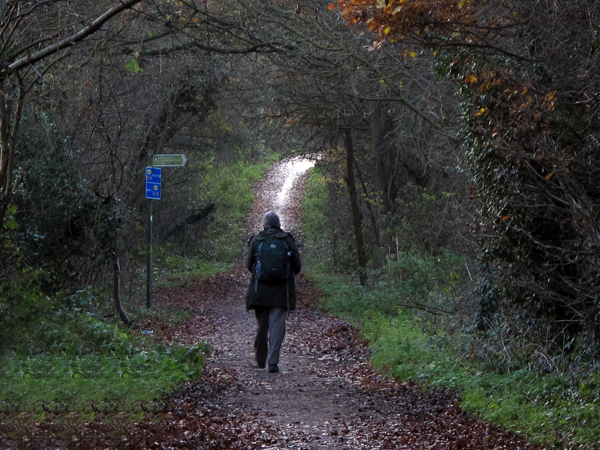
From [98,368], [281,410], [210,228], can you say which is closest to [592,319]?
[281,410]

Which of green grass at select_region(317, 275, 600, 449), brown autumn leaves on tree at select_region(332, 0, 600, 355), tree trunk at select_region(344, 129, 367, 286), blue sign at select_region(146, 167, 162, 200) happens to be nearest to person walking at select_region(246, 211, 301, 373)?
green grass at select_region(317, 275, 600, 449)

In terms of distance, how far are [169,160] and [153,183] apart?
25.8 inches

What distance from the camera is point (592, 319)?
7.43m

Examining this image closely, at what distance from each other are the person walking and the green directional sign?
5.16m

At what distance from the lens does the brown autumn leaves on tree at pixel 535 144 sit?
7539 mm

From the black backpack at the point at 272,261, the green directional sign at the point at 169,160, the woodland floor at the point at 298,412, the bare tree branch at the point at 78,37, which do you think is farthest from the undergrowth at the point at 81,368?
the green directional sign at the point at 169,160

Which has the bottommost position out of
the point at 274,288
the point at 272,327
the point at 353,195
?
the point at 272,327

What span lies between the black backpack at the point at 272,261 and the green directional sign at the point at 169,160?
5388 millimetres

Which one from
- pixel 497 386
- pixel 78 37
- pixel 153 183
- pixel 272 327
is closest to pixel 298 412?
pixel 497 386

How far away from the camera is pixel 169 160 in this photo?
14.7 meters

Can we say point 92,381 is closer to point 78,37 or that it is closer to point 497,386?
point 78,37

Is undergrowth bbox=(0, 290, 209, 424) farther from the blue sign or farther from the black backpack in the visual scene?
the blue sign

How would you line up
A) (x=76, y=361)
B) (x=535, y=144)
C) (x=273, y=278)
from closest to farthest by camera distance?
(x=535, y=144), (x=76, y=361), (x=273, y=278)

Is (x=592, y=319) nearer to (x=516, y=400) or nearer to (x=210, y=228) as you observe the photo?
(x=516, y=400)
